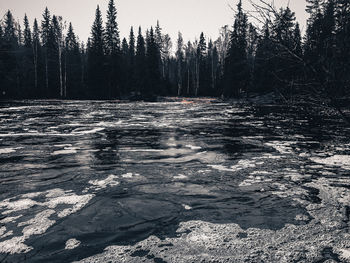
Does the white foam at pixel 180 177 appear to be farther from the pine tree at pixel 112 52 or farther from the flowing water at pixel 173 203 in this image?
the pine tree at pixel 112 52

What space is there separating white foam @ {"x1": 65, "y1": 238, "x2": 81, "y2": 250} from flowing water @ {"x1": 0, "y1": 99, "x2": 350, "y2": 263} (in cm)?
1

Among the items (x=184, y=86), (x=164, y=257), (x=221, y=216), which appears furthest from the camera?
(x=184, y=86)

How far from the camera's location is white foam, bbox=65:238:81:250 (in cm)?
261

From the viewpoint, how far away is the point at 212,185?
4324 mm

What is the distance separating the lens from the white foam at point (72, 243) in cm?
261

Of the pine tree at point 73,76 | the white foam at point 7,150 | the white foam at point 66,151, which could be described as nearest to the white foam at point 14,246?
the white foam at point 66,151

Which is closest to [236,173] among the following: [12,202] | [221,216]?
Answer: [221,216]

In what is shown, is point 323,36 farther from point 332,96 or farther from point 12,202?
point 12,202

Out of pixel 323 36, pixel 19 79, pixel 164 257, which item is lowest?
pixel 164 257

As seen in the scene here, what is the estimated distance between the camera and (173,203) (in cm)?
366

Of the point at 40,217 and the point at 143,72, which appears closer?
the point at 40,217

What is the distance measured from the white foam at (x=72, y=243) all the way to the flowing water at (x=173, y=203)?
0.03ft

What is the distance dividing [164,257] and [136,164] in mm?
3161

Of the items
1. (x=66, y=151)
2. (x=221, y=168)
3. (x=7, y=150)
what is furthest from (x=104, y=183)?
(x=7, y=150)
